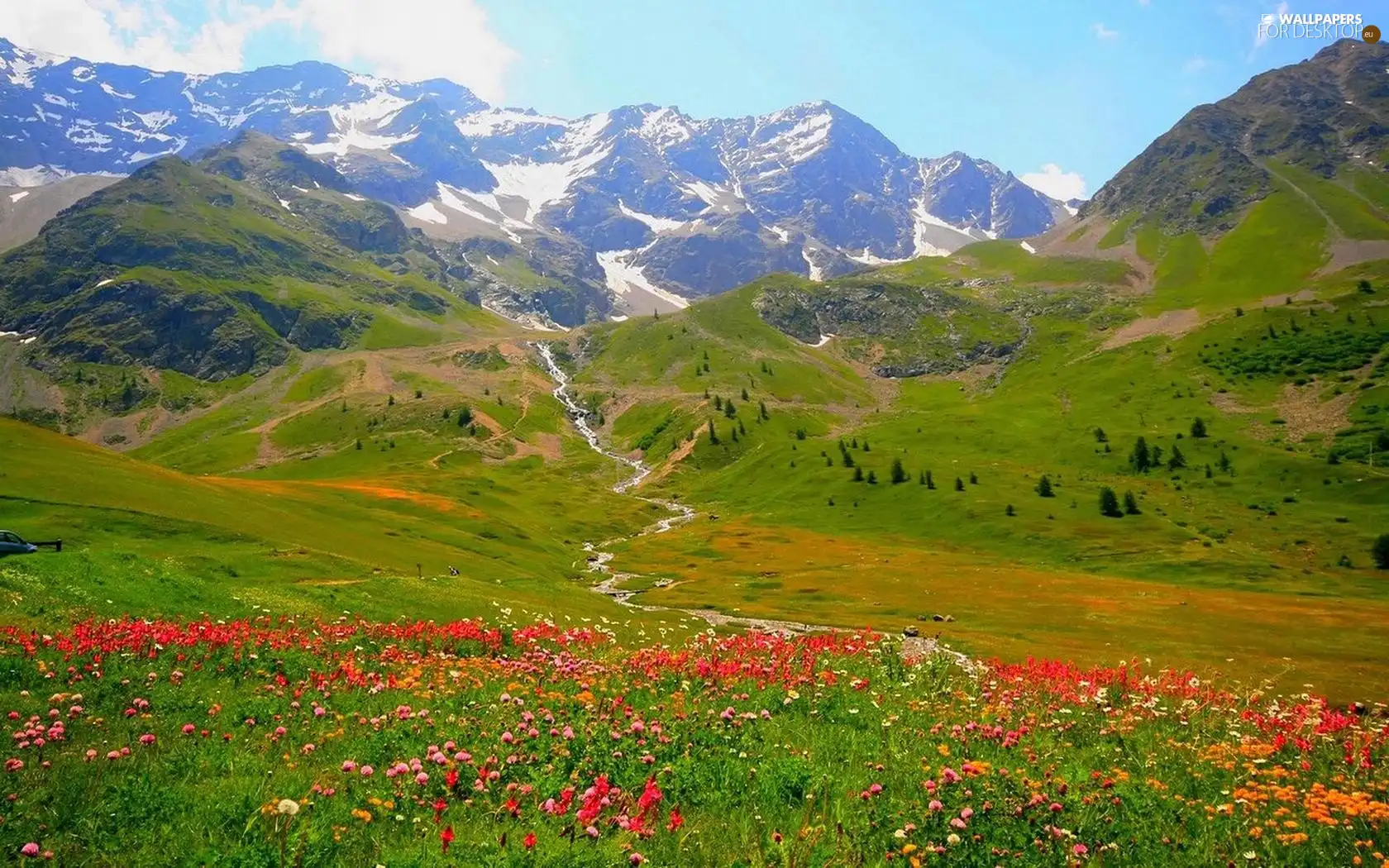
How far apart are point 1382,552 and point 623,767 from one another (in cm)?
14399

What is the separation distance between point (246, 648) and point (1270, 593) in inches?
4586

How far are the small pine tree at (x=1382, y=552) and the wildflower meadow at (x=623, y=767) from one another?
128m

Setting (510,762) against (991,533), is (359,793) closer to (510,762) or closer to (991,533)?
(510,762)

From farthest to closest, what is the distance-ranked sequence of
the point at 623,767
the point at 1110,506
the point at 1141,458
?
the point at 1141,458
the point at 1110,506
the point at 623,767

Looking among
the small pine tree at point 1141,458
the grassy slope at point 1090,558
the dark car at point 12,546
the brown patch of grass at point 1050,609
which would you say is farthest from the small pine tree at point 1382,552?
the dark car at point 12,546

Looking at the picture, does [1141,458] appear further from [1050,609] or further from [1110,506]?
[1050,609]

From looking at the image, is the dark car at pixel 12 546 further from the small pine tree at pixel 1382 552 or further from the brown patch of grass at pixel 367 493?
the small pine tree at pixel 1382 552

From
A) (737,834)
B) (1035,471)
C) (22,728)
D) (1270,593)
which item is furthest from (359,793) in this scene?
(1035,471)

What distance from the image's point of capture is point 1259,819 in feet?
32.7

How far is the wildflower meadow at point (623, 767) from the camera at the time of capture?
27.3 ft

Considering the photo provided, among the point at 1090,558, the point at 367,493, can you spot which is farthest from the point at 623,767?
the point at 1090,558

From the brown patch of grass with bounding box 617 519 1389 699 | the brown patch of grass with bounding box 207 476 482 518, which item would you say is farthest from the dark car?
the brown patch of grass with bounding box 207 476 482 518

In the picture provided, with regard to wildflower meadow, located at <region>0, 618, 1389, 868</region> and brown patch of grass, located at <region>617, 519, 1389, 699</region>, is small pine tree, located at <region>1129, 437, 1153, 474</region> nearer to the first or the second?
brown patch of grass, located at <region>617, 519, 1389, 699</region>

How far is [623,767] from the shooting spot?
1070 centimetres
